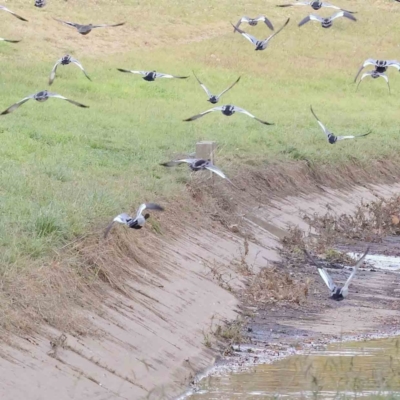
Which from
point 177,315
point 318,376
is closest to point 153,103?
point 177,315

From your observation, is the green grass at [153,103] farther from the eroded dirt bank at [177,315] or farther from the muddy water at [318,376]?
the muddy water at [318,376]

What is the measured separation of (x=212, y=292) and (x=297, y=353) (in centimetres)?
194

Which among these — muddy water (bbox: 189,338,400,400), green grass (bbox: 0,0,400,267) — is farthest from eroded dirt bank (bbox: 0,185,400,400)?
green grass (bbox: 0,0,400,267)

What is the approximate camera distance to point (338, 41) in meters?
46.9

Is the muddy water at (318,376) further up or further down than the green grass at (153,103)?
further up

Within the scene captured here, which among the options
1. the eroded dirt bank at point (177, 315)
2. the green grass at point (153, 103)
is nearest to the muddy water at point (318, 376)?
the eroded dirt bank at point (177, 315)

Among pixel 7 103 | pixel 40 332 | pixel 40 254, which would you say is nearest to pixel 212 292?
pixel 40 254

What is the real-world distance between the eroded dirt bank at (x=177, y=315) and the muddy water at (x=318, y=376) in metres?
0.42

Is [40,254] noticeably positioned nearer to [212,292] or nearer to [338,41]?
[212,292]

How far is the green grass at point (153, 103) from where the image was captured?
14186 millimetres

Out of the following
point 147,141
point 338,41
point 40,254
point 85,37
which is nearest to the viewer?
point 40,254

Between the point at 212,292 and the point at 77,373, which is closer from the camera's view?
the point at 77,373

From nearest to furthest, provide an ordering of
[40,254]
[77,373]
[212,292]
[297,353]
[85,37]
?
[77,373] → [40,254] → [297,353] → [212,292] → [85,37]

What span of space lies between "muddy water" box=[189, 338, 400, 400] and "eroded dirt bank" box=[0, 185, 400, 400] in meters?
0.42
